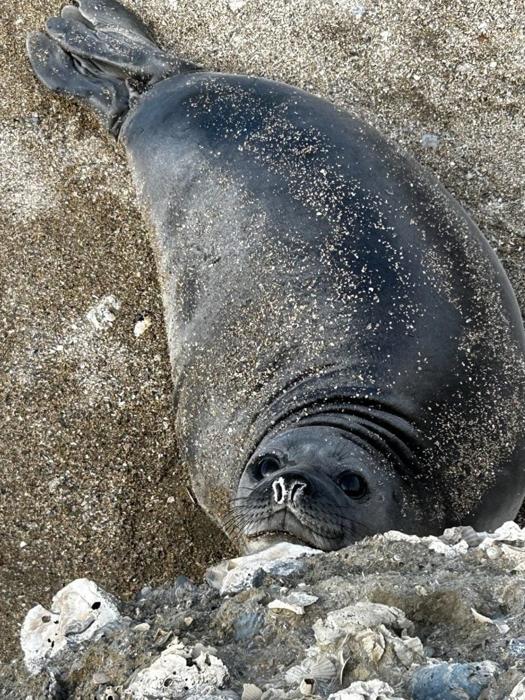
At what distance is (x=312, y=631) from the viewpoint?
2033 mm

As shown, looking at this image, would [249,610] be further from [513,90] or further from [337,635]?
[513,90]

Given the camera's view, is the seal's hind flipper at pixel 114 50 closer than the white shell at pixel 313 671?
No

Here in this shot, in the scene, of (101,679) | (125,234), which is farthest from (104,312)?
(101,679)

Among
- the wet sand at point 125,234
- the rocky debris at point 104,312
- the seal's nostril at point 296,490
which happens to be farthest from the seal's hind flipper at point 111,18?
the seal's nostril at point 296,490

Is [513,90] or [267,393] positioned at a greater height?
[513,90]

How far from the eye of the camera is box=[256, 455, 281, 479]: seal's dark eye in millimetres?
3428

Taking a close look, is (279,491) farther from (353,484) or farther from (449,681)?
(449,681)

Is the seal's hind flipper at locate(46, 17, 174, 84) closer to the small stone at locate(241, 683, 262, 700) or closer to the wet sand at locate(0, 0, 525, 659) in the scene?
the wet sand at locate(0, 0, 525, 659)

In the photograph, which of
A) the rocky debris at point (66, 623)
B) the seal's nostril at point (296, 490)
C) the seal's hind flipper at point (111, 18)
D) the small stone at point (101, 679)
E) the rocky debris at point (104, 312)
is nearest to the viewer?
the small stone at point (101, 679)

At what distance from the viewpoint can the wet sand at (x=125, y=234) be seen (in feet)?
14.1

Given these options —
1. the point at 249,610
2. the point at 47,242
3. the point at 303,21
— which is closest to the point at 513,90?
the point at 303,21

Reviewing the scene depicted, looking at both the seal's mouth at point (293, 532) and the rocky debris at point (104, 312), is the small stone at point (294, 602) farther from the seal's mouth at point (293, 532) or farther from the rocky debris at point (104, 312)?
the rocky debris at point (104, 312)

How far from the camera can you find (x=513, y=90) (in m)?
4.82

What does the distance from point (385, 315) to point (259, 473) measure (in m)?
0.80
